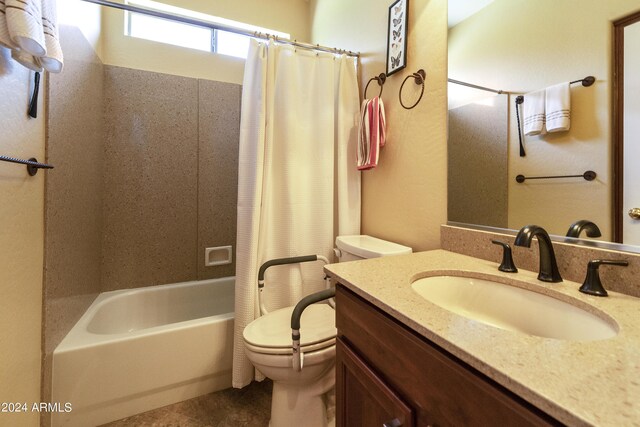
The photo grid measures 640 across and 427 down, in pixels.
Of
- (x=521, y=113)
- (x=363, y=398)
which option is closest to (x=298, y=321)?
(x=363, y=398)

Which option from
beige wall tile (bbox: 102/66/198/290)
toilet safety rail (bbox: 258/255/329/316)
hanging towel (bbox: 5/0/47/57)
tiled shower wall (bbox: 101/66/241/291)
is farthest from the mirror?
beige wall tile (bbox: 102/66/198/290)

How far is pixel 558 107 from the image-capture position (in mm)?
757

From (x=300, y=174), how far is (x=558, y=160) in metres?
1.12

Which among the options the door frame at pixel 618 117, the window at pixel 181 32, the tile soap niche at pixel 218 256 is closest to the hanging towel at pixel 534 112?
the door frame at pixel 618 117

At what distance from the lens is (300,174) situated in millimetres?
1543

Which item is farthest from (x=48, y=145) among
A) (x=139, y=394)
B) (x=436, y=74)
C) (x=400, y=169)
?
(x=436, y=74)

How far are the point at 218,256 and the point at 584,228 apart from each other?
2.17 meters

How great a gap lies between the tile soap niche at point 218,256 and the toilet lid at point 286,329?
1.00m

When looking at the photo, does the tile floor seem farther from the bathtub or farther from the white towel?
the white towel

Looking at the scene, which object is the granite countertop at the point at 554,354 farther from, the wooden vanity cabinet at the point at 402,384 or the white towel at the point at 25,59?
the white towel at the point at 25,59

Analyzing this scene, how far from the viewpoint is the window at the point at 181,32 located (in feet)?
6.55

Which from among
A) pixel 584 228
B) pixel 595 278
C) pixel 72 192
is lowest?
pixel 595 278

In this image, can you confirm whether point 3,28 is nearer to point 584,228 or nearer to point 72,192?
point 72,192

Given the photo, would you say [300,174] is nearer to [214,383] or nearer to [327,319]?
[327,319]
